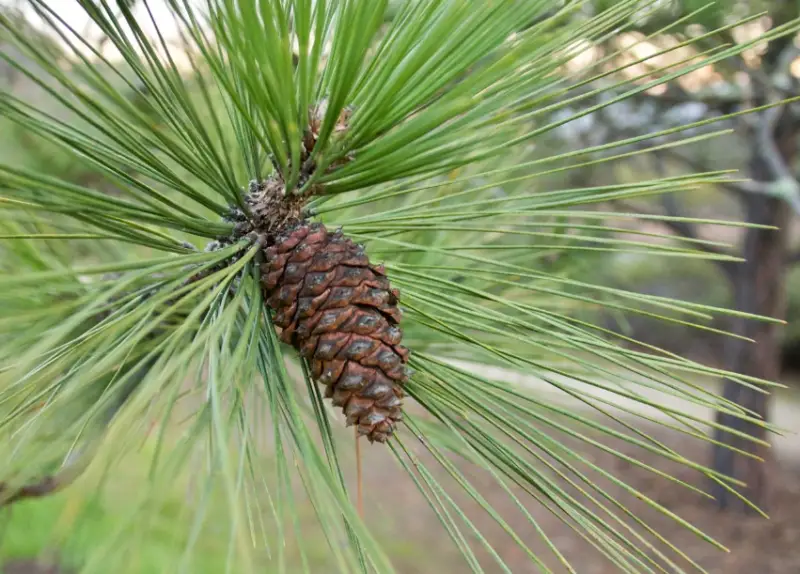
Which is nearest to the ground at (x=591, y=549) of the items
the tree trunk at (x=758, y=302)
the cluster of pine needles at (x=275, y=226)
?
the tree trunk at (x=758, y=302)

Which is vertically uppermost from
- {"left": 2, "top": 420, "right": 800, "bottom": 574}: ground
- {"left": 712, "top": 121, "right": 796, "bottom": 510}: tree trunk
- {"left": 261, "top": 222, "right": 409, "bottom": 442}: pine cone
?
{"left": 261, "top": 222, "right": 409, "bottom": 442}: pine cone

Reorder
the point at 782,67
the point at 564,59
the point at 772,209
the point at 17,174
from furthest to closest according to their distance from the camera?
the point at 772,209 → the point at 782,67 → the point at 564,59 → the point at 17,174

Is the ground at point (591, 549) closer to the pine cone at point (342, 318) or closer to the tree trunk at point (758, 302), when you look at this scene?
the tree trunk at point (758, 302)

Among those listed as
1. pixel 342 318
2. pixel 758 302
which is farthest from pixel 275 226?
pixel 758 302

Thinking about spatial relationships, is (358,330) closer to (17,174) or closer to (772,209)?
(17,174)

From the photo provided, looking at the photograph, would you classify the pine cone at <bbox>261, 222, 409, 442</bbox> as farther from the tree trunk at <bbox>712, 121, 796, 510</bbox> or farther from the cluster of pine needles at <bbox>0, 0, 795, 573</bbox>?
the tree trunk at <bbox>712, 121, 796, 510</bbox>

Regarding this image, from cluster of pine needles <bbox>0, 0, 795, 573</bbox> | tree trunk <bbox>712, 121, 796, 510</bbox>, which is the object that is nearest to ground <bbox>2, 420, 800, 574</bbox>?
tree trunk <bbox>712, 121, 796, 510</bbox>

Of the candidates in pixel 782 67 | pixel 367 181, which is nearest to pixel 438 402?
pixel 367 181

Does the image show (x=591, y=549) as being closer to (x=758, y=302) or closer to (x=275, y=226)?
(x=758, y=302)
